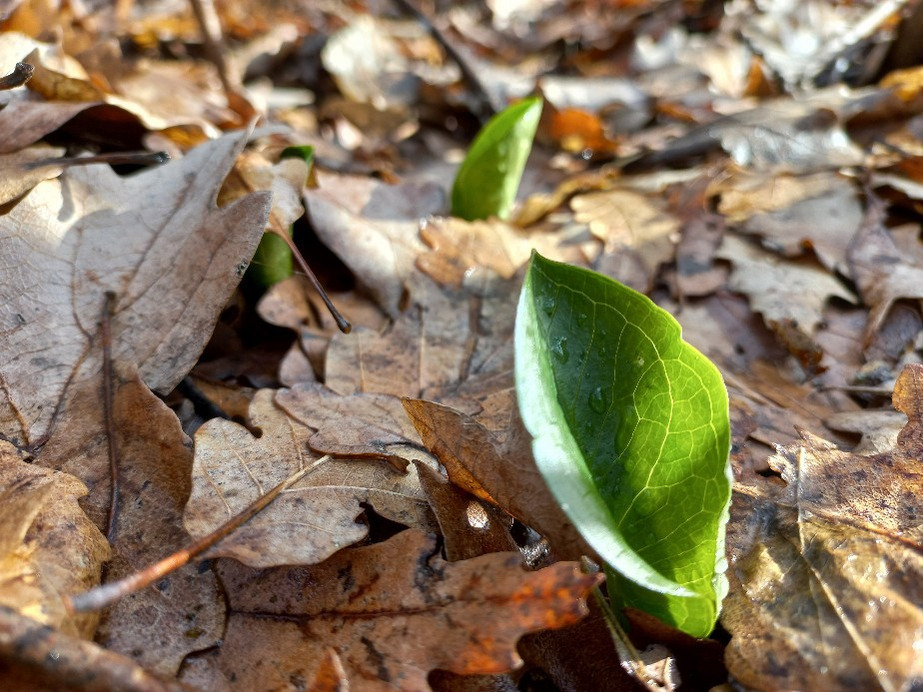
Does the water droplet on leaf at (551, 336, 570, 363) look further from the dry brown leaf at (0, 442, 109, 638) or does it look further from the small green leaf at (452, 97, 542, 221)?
the small green leaf at (452, 97, 542, 221)

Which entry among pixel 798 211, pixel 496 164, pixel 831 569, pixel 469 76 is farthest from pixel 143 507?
pixel 469 76

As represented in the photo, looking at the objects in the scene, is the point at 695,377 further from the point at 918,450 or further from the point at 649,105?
the point at 649,105

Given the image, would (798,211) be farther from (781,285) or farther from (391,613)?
(391,613)

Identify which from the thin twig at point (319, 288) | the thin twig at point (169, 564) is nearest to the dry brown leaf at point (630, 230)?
the thin twig at point (319, 288)

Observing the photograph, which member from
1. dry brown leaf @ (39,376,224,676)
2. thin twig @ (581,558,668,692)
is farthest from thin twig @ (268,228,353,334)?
thin twig @ (581,558,668,692)

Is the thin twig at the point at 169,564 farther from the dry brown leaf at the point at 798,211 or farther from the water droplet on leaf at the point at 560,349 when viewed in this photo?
the dry brown leaf at the point at 798,211

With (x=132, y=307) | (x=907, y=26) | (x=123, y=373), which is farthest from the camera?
(x=907, y=26)

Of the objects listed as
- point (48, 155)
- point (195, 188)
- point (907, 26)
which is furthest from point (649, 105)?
point (48, 155)
